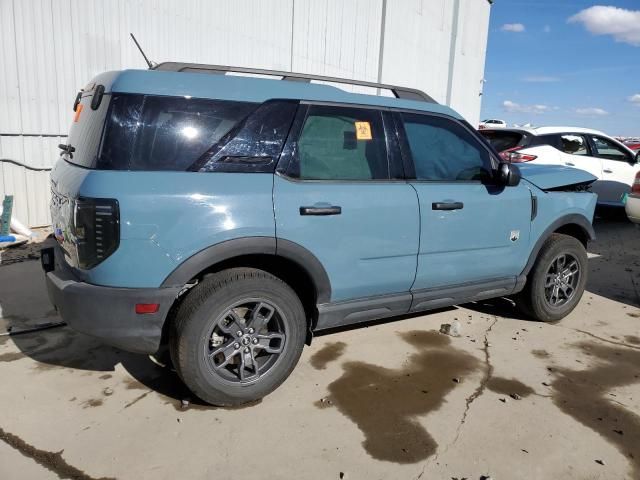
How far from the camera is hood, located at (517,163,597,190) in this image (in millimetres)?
4215

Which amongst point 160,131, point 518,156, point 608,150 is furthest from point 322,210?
point 608,150

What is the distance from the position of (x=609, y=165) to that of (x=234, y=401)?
359 inches

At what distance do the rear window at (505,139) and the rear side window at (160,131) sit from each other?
6.97m

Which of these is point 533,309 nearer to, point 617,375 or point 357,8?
point 617,375

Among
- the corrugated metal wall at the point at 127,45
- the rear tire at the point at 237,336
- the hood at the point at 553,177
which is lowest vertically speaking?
the rear tire at the point at 237,336

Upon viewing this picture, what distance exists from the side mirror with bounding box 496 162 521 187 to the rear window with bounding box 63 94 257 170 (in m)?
2.03

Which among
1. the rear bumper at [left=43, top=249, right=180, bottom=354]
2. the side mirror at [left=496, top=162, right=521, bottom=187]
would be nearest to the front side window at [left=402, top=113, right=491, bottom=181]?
the side mirror at [left=496, top=162, right=521, bottom=187]

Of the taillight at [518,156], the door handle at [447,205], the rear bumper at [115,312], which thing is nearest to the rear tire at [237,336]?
the rear bumper at [115,312]

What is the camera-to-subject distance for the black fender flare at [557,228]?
4211 mm

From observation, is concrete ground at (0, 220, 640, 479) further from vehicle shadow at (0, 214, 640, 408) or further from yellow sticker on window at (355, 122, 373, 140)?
yellow sticker on window at (355, 122, 373, 140)

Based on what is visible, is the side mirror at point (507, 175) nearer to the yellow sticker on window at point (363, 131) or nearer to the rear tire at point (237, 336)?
the yellow sticker on window at point (363, 131)

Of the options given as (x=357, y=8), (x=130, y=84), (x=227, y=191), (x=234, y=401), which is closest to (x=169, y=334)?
(x=234, y=401)

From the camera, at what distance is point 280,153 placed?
2986 millimetres

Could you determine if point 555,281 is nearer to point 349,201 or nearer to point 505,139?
point 349,201
